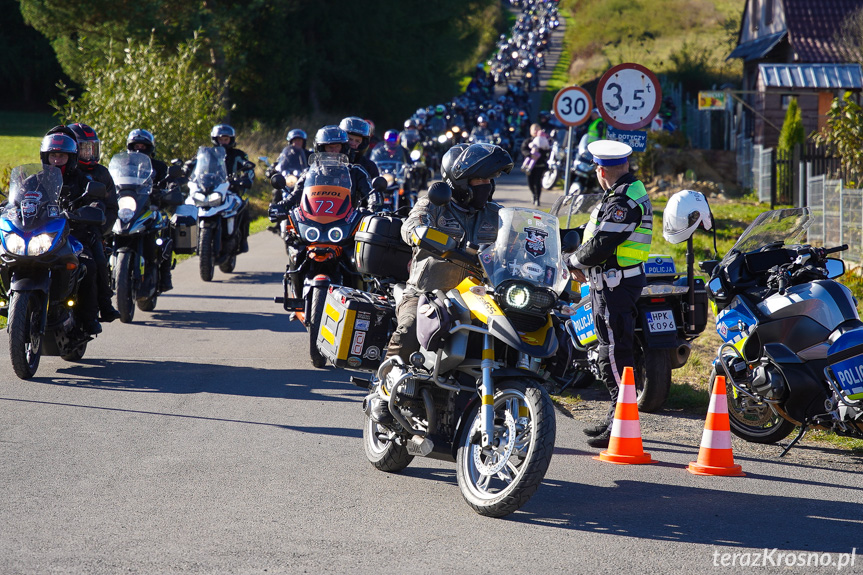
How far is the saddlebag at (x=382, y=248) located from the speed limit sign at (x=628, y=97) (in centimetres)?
550

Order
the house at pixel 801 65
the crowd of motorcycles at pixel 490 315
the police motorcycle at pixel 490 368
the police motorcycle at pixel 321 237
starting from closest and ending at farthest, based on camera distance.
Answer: the police motorcycle at pixel 490 368
the crowd of motorcycles at pixel 490 315
the police motorcycle at pixel 321 237
the house at pixel 801 65

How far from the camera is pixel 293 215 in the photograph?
30.2ft

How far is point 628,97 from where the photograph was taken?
12.0m

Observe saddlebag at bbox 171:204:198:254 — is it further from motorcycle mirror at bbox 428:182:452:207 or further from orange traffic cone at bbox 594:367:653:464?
motorcycle mirror at bbox 428:182:452:207

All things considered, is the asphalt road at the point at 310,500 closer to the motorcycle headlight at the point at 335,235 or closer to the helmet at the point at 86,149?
the motorcycle headlight at the point at 335,235

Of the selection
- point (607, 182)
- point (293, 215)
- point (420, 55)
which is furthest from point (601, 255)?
point (420, 55)

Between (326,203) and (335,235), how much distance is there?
0.31 m

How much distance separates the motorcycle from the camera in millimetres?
10391

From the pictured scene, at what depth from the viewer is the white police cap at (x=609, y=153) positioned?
6555 mm

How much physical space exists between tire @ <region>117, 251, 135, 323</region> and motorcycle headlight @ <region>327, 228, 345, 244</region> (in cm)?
261

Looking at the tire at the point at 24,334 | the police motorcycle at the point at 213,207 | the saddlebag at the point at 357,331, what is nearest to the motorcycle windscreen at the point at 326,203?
the saddlebag at the point at 357,331

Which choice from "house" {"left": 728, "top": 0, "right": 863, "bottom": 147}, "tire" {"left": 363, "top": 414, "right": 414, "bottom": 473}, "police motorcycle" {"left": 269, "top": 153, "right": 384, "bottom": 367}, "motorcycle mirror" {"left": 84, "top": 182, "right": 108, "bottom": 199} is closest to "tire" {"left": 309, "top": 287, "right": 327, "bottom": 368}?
"police motorcycle" {"left": 269, "top": 153, "right": 384, "bottom": 367}

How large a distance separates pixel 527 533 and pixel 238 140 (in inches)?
1179

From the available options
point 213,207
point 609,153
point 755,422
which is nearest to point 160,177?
→ point 213,207
